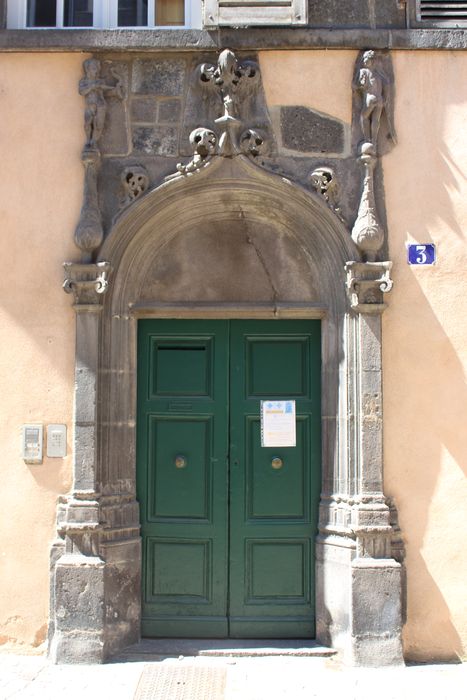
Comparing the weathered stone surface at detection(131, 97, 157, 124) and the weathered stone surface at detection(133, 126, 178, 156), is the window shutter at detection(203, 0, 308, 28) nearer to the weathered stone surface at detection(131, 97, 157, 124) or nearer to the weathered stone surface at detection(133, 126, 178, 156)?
the weathered stone surface at detection(131, 97, 157, 124)

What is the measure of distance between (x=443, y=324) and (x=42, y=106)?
3.27m

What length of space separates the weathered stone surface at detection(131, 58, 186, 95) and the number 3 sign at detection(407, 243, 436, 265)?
2.01 metres

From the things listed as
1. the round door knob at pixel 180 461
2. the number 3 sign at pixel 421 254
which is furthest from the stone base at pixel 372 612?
the number 3 sign at pixel 421 254

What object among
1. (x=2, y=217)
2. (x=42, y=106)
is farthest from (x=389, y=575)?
(x=42, y=106)

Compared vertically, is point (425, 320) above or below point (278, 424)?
above

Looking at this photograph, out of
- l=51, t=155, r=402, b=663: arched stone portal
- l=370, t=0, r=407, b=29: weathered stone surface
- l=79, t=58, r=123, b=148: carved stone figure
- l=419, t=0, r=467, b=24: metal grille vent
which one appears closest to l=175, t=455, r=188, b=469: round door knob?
l=51, t=155, r=402, b=663: arched stone portal

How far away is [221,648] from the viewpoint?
5.34 metres

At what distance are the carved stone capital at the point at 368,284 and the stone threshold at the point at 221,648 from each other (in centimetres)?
239

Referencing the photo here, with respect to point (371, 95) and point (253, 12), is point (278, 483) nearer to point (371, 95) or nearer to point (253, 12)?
point (371, 95)

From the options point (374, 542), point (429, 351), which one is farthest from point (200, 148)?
point (374, 542)

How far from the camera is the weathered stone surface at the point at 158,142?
5.48 m

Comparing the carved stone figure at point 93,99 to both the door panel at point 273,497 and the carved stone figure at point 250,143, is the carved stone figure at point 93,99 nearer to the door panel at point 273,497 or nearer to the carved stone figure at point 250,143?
the carved stone figure at point 250,143

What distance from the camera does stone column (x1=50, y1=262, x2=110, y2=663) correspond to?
5.16 m

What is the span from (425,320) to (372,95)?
162cm
